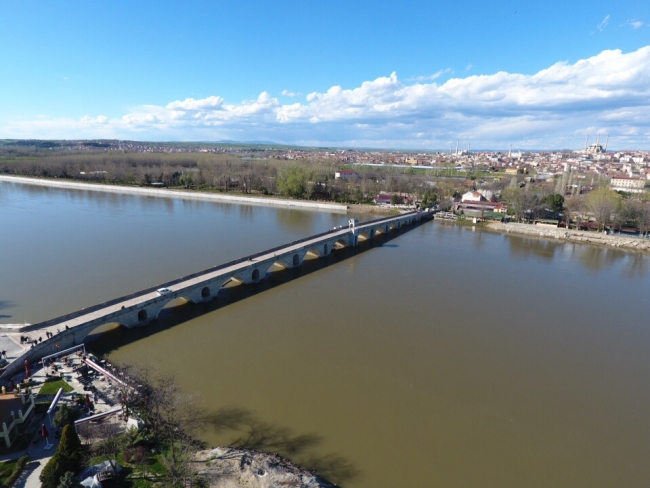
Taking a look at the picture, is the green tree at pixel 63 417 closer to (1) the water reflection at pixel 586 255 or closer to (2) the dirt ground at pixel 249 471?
(2) the dirt ground at pixel 249 471

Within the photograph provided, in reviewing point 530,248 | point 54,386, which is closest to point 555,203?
point 530,248

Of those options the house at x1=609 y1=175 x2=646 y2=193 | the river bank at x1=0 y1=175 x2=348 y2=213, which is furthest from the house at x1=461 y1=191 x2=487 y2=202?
the house at x1=609 y1=175 x2=646 y2=193

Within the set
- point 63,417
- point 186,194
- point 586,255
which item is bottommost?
point 63,417

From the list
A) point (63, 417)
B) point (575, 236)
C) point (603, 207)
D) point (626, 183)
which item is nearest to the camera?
point (63, 417)

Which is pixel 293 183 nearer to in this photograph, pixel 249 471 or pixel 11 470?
pixel 249 471

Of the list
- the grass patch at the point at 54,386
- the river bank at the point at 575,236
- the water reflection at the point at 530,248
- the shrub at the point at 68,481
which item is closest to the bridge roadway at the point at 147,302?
the grass patch at the point at 54,386

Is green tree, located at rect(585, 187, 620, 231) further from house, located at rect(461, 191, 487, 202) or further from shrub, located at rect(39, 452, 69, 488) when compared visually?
shrub, located at rect(39, 452, 69, 488)
